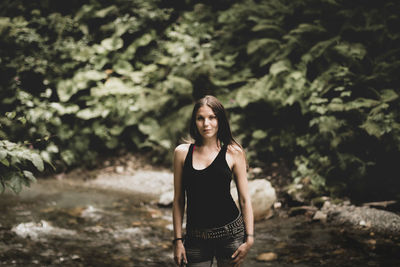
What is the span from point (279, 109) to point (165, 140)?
2.64 meters

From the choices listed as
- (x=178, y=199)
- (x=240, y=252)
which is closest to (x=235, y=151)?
(x=178, y=199)

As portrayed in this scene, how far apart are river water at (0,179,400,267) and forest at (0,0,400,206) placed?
3.05 ft

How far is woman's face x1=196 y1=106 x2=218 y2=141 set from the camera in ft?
7.42

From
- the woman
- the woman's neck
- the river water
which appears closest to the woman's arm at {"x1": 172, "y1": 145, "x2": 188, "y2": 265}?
the woman

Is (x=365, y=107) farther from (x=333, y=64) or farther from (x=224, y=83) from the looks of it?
(x=224, y=83)

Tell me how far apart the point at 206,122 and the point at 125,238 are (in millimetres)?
3117

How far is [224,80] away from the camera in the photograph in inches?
332

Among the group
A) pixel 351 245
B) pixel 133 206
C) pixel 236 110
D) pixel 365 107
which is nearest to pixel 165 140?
pixel 236 110

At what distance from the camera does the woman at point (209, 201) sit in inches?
87.3

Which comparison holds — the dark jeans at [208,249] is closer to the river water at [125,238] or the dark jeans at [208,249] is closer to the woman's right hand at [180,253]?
the woman's right hand at [180,253]

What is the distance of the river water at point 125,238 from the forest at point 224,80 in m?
0.93

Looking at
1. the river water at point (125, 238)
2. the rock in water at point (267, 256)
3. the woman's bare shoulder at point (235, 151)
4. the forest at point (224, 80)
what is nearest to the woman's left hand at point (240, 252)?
the woman's bare shoulder at point (235, 151)

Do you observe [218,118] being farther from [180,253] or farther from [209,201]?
[180,253]

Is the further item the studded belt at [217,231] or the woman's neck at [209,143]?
the woman's neck at [209,143]
